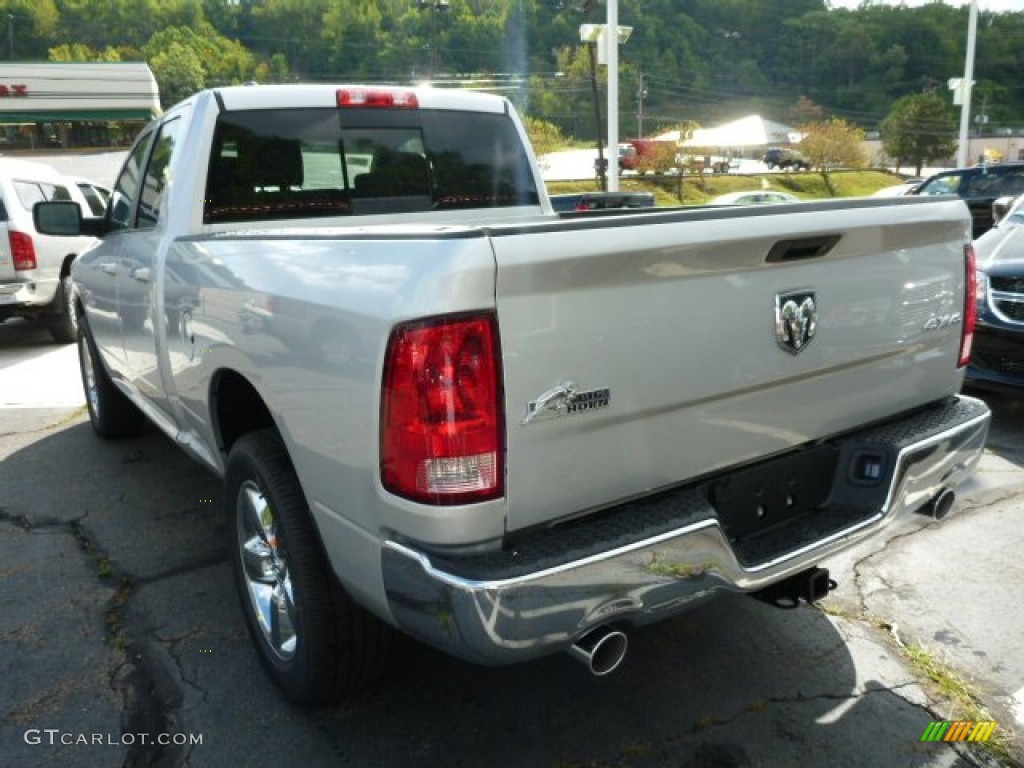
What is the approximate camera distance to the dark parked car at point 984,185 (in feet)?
42.6

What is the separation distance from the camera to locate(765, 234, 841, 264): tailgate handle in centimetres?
225

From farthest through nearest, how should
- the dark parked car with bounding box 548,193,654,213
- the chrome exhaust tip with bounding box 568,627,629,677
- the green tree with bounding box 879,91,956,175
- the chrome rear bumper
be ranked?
the green tree with bounding box 879,91,956,175, the dark parked car with bounding box 548,193,654,213, the chrome exhaust tip with bounding box 568,627,629,677, the chrome rear bumper

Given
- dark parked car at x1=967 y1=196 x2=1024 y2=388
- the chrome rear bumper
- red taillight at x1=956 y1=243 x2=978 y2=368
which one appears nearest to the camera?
the chrome rear bumper

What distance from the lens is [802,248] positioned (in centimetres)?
232

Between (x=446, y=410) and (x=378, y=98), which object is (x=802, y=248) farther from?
(x=378, y=98)

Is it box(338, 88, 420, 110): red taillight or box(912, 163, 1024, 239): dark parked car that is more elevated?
box(338, 88, 420, 110): red taillight

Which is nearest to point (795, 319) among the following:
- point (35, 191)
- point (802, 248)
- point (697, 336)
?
point (802, 248)

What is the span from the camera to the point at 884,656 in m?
2.93

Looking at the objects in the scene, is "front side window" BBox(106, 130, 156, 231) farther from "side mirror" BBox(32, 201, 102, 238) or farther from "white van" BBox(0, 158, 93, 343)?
"white van" BBox(0, 158, 93, 343)

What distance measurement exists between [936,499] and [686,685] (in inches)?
40.0

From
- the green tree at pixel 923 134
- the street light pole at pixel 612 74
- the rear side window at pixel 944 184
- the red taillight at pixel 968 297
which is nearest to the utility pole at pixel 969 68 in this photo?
the street light pole at pixel 612 74

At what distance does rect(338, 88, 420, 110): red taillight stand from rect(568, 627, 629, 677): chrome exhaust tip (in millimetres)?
2810

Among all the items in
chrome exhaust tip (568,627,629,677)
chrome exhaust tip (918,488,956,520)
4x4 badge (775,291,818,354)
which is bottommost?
chrome exhaust tip (918,488,956,520)

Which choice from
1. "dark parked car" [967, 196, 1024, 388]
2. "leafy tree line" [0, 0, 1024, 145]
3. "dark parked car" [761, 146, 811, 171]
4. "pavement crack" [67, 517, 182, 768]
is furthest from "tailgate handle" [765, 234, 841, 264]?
"leafy tree line" [0, 0, 1024, 145]
